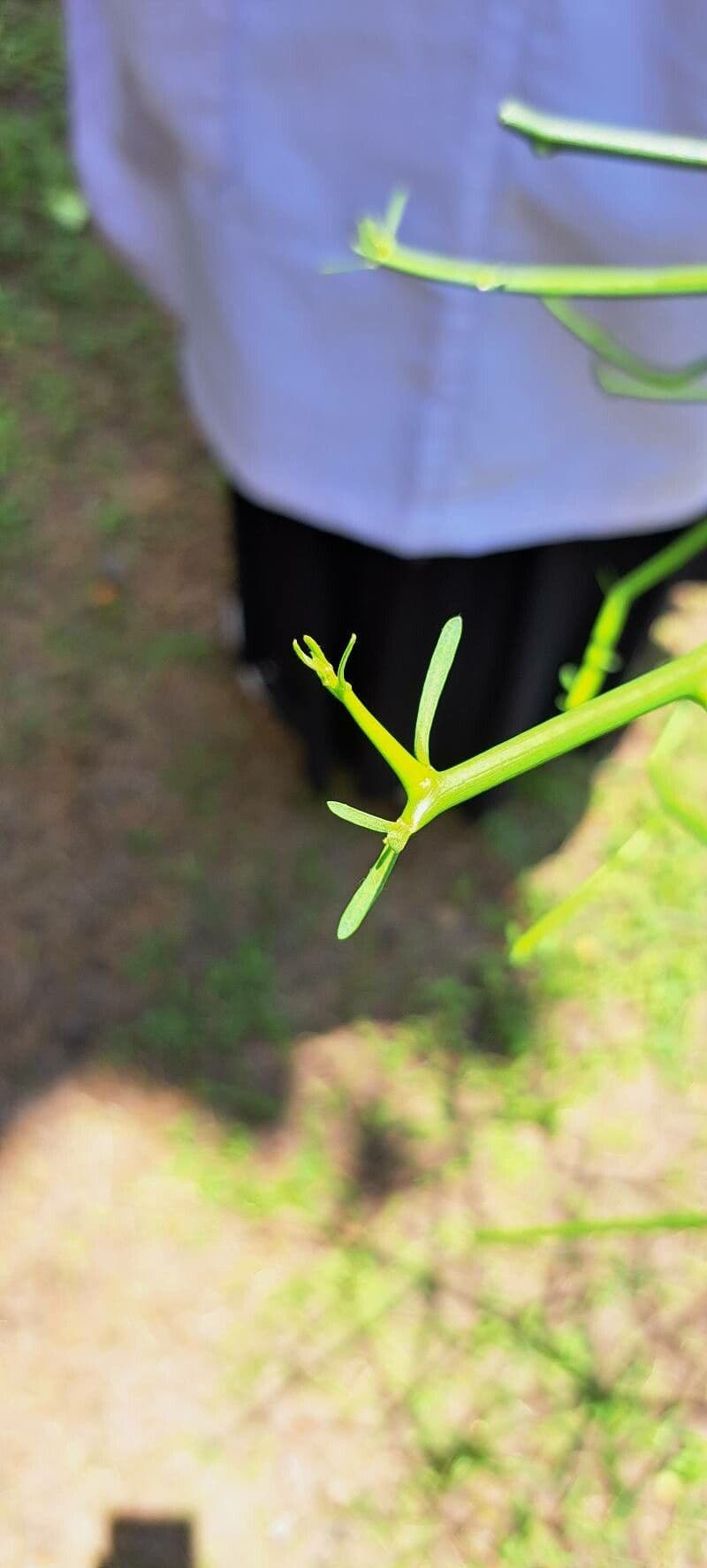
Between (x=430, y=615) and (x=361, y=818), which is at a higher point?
(x=361, y=818)

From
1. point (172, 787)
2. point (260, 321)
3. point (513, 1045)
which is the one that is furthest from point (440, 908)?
point (260, 321)

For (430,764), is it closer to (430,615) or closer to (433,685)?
(433,685)

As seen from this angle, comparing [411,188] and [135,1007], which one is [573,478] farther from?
[135,1007]

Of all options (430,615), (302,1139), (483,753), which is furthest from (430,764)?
(302,1139)

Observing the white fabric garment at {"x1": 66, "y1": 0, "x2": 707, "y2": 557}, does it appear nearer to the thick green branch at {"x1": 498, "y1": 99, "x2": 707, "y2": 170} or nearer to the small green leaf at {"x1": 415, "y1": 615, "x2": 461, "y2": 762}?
the thick green branch at {"x1": 498, "y1": 99, "x2": 707, "y2": 170}

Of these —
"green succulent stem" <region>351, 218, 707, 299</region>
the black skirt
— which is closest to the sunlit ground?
the black skirt

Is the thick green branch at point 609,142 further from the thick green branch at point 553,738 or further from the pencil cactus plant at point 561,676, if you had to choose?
the thick green branch at point 553,738
